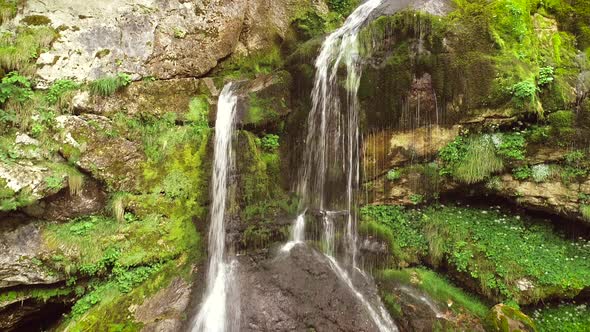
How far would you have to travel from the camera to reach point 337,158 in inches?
283

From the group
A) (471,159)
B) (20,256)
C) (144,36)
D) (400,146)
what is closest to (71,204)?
(20,256)

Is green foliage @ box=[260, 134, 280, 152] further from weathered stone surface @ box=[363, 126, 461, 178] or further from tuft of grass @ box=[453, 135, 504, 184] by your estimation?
tuft of grass @ box=[453, 135, 504, 184]

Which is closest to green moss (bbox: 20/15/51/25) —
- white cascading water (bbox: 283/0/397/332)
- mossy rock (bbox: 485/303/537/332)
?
white cascading water (bbox: 283/0/397/332)

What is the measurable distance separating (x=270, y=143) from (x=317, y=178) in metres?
1.42

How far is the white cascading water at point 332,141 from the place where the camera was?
6981 mm

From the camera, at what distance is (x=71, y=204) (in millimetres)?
6512

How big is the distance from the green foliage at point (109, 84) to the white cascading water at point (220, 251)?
7.54ft

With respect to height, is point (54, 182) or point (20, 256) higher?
point (54, 182)

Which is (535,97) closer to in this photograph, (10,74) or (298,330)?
(298,330)

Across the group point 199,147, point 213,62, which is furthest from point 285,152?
point 213,62

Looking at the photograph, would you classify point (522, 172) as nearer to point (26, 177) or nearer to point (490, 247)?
point (490, 247)

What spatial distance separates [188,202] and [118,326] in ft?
8.69

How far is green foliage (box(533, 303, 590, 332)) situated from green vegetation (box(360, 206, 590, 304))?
28 centimetres

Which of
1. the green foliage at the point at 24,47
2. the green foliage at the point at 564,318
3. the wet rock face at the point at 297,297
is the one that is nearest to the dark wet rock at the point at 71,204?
the green foliage at the point at 24,47
